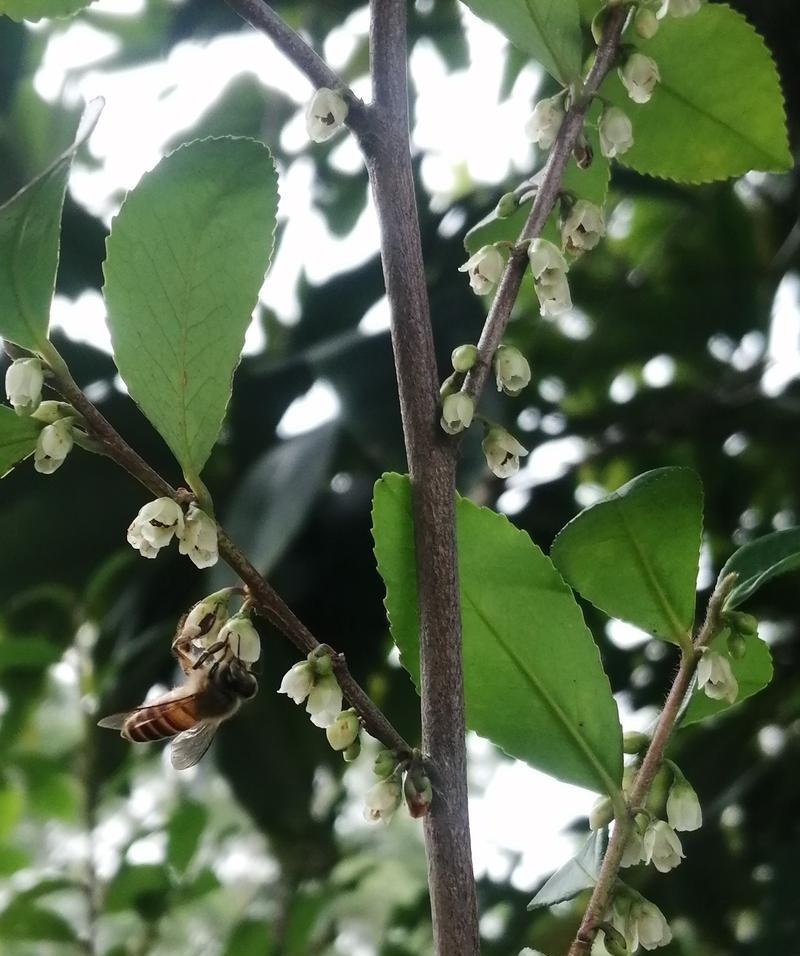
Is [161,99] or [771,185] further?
[771,185]

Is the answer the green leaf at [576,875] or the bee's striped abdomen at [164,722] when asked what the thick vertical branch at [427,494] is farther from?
the bee's striped abdomen at [164,722]

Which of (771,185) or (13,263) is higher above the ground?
(13,263)

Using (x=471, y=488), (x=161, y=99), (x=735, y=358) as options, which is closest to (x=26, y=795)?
(x=471, y=488)

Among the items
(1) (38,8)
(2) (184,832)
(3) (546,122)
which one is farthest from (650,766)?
(2) (184,832)

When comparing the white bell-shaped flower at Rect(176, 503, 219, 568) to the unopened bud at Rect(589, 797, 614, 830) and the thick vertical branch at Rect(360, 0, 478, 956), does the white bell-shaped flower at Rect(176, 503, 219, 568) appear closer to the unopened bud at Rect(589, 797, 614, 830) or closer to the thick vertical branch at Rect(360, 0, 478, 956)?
the thick vertical branch at Rect(360, 0, 478, 956)

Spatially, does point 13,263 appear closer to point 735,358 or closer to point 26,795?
point 26,795

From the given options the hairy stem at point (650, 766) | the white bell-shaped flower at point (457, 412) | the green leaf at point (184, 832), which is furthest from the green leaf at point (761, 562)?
the green leaf at point (184, 832)
